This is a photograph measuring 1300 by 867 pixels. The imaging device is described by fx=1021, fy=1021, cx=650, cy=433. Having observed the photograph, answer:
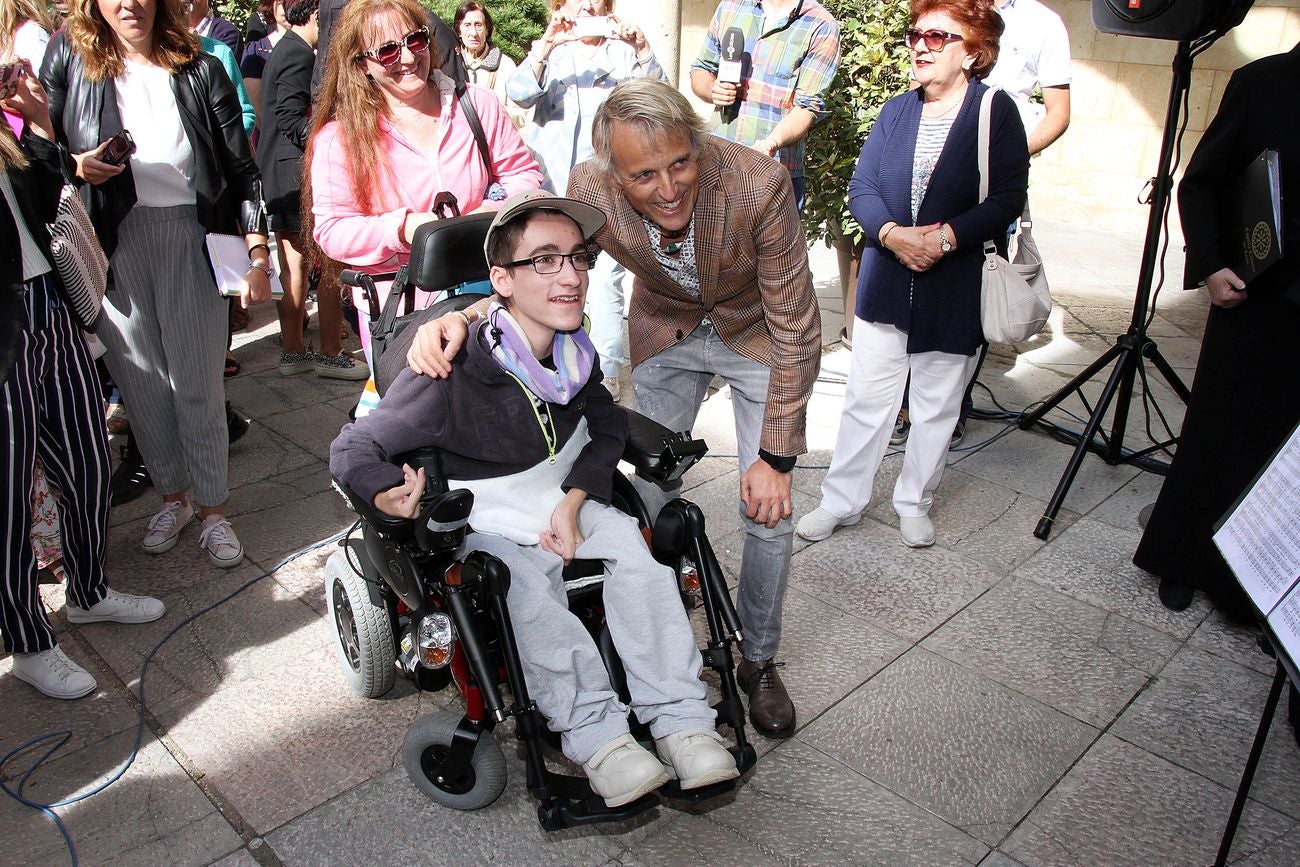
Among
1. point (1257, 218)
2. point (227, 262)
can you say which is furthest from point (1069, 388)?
point (227, 262)

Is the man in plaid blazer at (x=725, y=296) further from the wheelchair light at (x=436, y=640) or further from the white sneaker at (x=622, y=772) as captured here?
the wheelchair light at (x=436, y=640)

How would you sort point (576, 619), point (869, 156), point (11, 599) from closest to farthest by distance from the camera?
point (576, 619) < point (11, 599) < point (869, 156)

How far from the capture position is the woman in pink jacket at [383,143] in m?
3.09

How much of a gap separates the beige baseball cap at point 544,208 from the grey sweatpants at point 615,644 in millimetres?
776

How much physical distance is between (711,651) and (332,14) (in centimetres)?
329

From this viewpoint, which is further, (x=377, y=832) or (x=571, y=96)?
(x=571, y=96)

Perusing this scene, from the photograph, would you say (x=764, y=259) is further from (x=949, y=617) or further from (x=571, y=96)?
(x=571, y=96)

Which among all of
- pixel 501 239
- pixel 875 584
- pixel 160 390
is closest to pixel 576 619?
pixel 501 239

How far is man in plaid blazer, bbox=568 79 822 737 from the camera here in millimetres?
2492

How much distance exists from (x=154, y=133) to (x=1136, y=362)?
3.85m

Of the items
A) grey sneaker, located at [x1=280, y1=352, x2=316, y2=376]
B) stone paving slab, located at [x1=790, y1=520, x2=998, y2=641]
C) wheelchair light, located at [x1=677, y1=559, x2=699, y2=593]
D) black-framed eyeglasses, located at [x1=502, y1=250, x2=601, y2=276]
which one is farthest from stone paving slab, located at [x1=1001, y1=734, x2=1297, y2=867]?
grey sneaker, located at [x1=280, y1=352, x2=316, y2=376]

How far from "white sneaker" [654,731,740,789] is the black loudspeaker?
9.94 feet

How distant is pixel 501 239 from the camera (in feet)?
8.18

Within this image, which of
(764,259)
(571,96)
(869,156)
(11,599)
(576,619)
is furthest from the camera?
(571,96)
